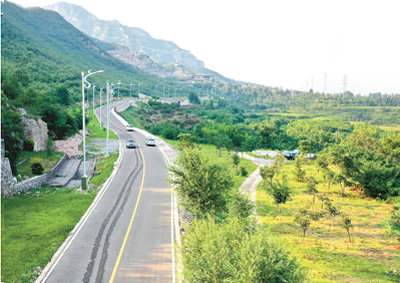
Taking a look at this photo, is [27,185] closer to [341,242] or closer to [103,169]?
[103,169]

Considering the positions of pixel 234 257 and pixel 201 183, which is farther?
pixel 201 183

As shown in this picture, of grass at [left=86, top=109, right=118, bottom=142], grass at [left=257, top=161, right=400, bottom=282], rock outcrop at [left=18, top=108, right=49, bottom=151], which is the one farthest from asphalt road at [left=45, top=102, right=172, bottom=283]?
grass at [left=86, top=109, right=118, bottom=142]

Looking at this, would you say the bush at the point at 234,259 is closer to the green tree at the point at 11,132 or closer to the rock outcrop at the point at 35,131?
the green tree at the point at 11,132

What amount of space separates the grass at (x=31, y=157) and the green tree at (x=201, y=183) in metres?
17.8

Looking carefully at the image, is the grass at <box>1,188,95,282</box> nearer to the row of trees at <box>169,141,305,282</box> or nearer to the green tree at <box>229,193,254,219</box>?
the row of trees at <box>169,141,305,282</box>

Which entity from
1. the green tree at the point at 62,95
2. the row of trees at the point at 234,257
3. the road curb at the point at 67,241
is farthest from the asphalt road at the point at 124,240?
the green tree at the point at 62,95

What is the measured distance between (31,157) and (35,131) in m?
5.44

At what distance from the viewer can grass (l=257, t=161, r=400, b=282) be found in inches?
746

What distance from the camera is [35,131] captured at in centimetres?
4247

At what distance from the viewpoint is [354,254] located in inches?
877

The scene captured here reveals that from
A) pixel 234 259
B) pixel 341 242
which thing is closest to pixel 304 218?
pixel 341 242

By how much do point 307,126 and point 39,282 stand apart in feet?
328

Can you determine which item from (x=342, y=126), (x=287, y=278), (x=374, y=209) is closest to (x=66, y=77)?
(x=342, y=126)

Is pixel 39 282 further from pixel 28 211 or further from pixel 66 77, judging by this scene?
pixel 66 77
